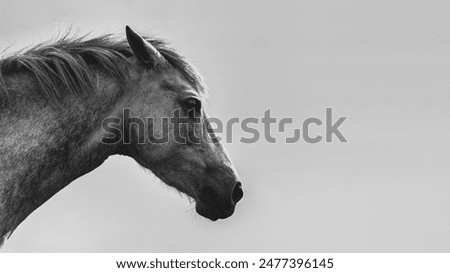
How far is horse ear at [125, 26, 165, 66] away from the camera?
548 cm

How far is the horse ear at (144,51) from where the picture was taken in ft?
18.0

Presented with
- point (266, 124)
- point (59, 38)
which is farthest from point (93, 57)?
point (266, 124)

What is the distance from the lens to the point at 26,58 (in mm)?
5281

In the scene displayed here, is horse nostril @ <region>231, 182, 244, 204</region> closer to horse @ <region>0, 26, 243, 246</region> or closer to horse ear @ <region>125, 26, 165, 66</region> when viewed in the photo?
horse @ <region>0, 26, 243, 246</region>

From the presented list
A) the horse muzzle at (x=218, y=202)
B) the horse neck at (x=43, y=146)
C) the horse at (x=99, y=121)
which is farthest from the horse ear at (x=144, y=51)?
the horse muzzle at (x=218, y=202)

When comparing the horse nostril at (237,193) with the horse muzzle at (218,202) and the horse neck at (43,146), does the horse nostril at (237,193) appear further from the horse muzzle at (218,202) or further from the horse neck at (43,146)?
the horse neck at (43,146)

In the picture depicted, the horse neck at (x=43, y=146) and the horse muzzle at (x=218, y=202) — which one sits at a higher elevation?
the horse neck at (x=43, y=146)

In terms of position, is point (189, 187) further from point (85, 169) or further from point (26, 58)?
point (26, 58)

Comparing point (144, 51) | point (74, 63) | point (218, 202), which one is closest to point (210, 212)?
point (218, 202)

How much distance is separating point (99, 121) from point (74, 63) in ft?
1.64

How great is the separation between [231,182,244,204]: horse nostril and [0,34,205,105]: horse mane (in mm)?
875

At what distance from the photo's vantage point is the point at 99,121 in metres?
5.34

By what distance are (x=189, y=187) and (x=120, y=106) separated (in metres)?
0.86

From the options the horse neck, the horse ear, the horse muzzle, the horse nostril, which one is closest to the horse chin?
the horse muzzle
